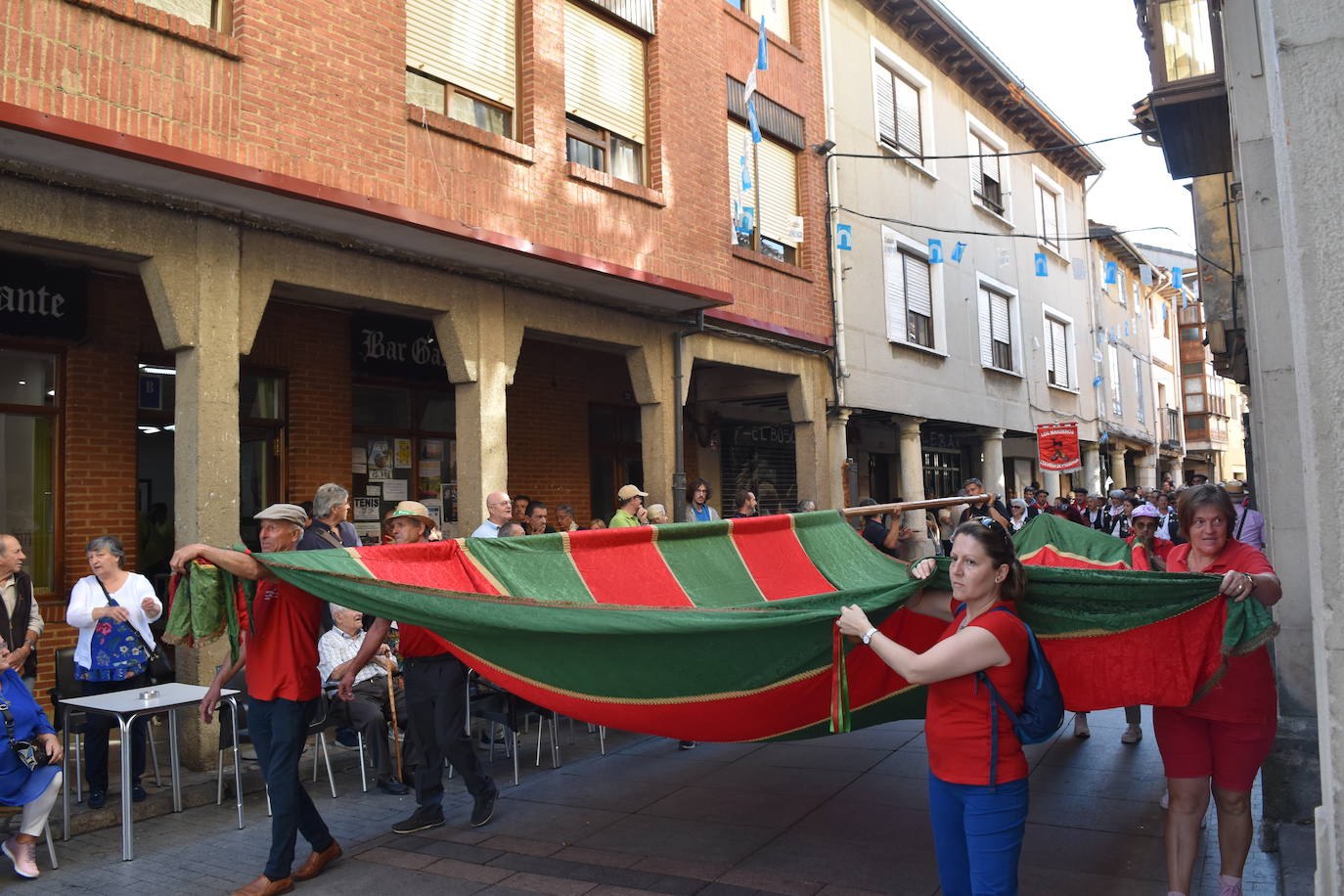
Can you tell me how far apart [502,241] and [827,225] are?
7.92 m

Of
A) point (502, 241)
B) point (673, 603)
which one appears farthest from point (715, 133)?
point (673, 603)

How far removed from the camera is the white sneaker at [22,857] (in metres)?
5.25

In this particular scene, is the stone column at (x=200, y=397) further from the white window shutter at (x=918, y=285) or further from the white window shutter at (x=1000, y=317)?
the white window shutter at (x=1000, y=317)

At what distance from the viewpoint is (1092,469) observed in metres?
26.1

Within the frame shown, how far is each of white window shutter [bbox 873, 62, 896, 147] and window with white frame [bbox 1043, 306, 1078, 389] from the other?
815 centimetres

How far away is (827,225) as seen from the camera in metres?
15.5

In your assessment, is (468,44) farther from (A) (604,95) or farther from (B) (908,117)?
(B) (908,117)

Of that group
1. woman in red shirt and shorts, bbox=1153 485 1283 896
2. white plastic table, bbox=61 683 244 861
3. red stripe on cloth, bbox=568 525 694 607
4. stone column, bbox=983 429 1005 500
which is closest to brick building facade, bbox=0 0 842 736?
white plastic table, bbox=61 683 244 861

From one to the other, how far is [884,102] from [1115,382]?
1580 cm

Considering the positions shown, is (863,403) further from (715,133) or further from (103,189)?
(103,189)

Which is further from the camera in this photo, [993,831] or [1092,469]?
[1092,469]

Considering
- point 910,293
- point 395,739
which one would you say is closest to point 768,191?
point 910,293

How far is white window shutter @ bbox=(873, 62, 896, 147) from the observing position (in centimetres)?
1706

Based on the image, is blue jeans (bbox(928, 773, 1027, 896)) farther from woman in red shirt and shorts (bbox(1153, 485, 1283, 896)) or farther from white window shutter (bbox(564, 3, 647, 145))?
white window shutter (bbox(564, 3, 647, 145))
